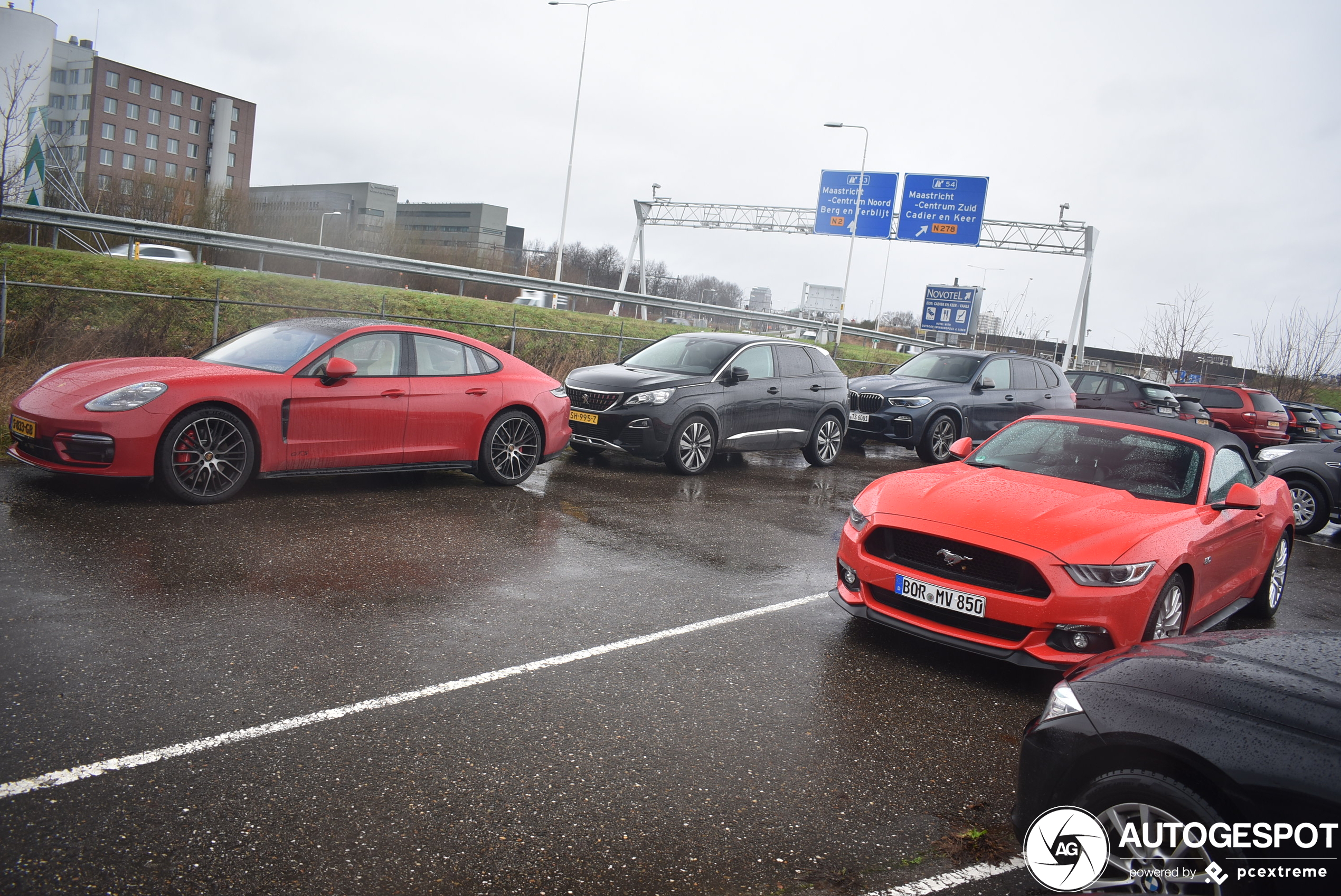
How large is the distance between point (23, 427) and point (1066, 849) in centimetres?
757

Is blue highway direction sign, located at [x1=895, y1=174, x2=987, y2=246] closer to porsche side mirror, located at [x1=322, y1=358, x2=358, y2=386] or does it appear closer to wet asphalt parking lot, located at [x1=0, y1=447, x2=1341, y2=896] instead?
wet asphalt parking lot, located at [x1=0, y1=447, x2=1341, y2=896]

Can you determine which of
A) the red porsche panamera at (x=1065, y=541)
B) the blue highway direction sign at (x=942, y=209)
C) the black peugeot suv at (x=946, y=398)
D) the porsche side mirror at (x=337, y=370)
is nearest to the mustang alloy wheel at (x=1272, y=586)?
the red porsche panamera at (x=1065, y=541)

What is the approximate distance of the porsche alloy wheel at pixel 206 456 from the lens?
7.13 meters

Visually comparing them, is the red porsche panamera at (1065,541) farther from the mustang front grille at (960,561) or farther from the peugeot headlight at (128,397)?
the peugeot headlight at (128,397)

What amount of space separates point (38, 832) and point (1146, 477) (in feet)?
20.1

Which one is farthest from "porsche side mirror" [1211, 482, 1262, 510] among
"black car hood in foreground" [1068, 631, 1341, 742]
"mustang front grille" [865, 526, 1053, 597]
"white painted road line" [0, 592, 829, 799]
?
"white painted road line" [0, 592, 829, 799]

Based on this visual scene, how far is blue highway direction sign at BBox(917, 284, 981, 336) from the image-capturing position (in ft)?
137

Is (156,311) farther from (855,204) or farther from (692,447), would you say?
(855,204)

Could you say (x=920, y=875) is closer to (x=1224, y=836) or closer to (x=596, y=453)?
(x=1224, y=836)

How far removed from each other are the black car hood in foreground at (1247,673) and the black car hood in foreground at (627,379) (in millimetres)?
8140

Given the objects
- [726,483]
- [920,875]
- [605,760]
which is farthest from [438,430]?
[920,875]

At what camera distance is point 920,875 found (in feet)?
10.4

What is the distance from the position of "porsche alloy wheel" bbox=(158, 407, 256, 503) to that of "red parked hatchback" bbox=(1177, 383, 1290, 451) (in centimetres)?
2298
